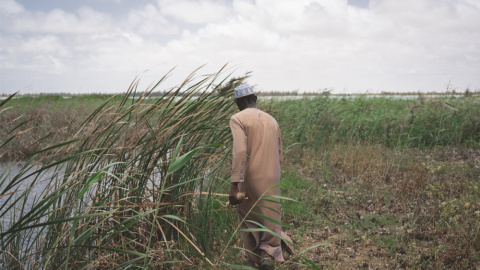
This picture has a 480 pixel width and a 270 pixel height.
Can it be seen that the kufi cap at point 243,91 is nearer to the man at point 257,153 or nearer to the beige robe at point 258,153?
the man at point 257,153

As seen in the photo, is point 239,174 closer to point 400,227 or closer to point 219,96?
point 219,96

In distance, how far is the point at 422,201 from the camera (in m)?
6.79

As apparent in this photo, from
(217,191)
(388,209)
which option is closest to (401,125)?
(388,209)

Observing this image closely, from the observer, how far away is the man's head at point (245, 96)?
3.88m

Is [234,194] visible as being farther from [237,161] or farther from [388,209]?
[388,209]

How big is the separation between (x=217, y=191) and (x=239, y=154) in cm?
156

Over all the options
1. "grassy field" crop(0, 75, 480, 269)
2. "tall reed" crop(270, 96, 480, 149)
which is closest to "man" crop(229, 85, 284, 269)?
"grassy field" crop(0, 75, 480, 269)

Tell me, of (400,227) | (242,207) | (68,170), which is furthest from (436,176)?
(68,170)

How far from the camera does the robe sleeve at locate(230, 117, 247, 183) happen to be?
3.66 metres

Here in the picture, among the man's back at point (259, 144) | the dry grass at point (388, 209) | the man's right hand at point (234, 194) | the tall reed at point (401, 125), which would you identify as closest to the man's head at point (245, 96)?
the man's back at point (259, 144)

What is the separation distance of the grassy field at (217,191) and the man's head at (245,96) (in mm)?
289

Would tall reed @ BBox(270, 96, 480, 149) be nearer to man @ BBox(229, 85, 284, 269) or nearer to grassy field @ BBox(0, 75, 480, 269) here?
grassy field @ BBox(0, 75, 480, 269)

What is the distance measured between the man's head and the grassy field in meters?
0.29

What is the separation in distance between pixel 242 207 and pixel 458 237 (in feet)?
9.13
